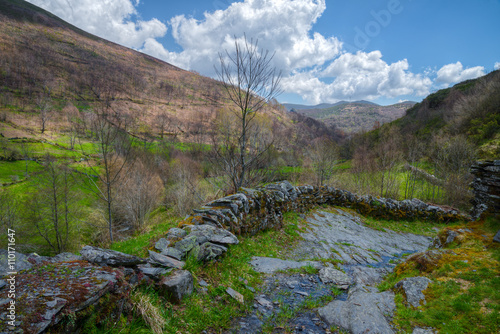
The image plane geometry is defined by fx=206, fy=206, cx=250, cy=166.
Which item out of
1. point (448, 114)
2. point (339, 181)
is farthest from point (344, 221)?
point (448, 114)

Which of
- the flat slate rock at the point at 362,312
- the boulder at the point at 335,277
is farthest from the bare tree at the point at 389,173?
the flat slate rock at the point at 362,312

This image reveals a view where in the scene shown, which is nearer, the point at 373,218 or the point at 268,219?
the point at 268,219

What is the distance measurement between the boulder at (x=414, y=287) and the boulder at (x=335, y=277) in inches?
41.6

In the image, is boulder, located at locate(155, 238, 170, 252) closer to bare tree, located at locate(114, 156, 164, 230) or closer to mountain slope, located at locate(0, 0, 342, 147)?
bare tree, located at locate(114, 156, 164, 230)

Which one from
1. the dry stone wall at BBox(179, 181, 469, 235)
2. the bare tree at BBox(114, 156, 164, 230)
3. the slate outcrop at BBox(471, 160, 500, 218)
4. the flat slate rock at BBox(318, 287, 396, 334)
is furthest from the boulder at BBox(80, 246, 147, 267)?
the bare tree at BBox(114, 156, 164, 230)

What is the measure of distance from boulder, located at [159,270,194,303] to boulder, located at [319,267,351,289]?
3.45m

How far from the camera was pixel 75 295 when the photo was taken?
2.20 metres

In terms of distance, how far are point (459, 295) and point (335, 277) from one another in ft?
7.51

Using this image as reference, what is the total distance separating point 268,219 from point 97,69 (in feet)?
589

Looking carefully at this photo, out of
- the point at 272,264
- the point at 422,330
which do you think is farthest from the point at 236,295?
the point at 422,330

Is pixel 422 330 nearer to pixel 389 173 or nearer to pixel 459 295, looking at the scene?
pixel 459 295

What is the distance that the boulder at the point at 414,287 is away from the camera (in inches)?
155

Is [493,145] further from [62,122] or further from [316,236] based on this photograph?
[62,122]

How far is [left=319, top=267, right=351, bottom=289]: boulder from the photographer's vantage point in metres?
5.05
